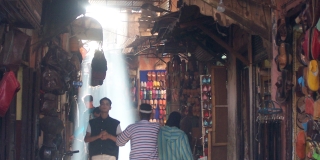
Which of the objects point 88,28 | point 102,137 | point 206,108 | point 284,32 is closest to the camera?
point 284,32

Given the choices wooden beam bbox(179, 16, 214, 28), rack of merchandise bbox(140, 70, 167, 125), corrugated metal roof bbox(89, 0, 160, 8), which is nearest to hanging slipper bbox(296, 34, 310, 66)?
wooden beam bbox(179, 16, 214, 28)

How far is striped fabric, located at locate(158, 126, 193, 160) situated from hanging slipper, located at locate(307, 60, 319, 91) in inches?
79.2

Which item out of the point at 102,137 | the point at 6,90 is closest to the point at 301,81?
the point at 102,137

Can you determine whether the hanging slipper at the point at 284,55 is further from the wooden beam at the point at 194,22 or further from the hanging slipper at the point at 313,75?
the wooden beam at the point at 194,22

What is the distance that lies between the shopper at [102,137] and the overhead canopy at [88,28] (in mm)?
3977

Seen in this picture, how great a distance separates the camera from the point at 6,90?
517 centimetres

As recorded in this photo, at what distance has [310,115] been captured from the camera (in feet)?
16.6

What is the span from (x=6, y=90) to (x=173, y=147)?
7.48 ft

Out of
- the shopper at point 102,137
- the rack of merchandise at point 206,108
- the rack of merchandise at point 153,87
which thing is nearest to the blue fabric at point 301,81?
the shopper at point 102,137

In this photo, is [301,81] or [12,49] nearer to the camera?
[301,81]

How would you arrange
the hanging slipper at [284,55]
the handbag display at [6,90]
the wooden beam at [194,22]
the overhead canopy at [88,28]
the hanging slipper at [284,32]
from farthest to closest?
the overhead canopy at [88,28] < the wooden beam at [194,22] < the hanging slipper at [284,32] < the hanging slipper at [284,55] < the handbag display at [6,90]

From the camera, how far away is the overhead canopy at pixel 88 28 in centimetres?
1048

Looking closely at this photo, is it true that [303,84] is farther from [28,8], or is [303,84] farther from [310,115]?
[28,8]

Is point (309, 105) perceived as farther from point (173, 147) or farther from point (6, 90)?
point (6, 90)
